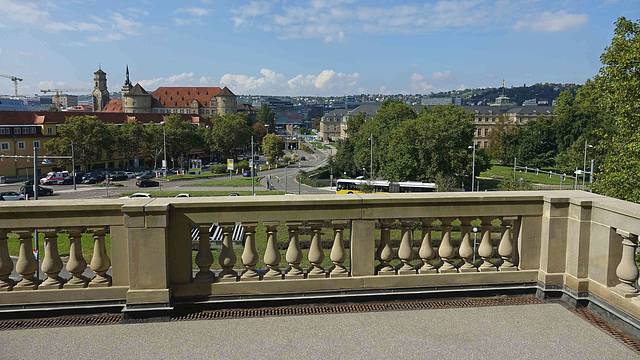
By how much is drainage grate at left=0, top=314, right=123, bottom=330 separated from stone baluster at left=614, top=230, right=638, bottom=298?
17.8ft

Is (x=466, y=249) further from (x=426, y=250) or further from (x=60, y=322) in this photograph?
(x=60, y=322)

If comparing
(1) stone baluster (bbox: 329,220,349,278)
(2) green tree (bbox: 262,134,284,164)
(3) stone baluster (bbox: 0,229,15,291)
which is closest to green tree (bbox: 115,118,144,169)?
(2) green tree (bbox: 262,134,284,164)

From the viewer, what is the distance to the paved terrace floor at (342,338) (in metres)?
4.54

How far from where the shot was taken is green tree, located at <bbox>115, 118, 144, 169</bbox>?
10100 cm

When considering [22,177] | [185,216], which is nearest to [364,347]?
[185,216]

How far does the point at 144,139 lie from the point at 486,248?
106 meters

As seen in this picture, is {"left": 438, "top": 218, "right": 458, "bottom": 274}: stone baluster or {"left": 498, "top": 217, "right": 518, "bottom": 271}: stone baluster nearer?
{"left": 438, "top": 218, "right": 458, "bottom": 274}: stone baluster

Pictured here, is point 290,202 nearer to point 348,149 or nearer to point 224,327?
point 224,327

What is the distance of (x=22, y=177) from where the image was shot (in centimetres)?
8531

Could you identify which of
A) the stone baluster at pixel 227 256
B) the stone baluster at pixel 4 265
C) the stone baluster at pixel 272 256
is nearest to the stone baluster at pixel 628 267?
the stone baluster at pixel 272 256

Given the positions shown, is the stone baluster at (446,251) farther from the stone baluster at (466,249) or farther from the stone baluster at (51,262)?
A: the stone baluster at (51,262)

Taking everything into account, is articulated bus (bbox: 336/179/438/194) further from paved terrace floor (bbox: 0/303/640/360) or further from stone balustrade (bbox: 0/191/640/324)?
paved terrace floor (bbox: 0/303/640/360)

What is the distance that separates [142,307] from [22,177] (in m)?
93.9

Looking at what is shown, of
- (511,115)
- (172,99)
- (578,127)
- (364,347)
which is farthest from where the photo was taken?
(172,99)
